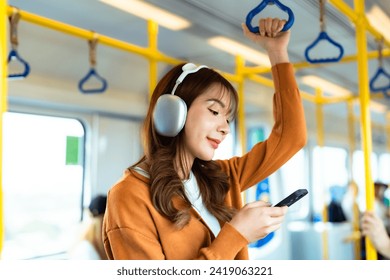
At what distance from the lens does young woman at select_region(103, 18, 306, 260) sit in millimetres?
858

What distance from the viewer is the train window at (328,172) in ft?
17.7

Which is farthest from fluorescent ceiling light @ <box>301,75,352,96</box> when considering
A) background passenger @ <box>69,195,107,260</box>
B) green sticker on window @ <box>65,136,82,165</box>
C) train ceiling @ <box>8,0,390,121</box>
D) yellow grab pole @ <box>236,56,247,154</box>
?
background passenger @ <box>69,195,107,260</box>

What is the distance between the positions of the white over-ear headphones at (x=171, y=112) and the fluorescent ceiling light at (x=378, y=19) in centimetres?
166

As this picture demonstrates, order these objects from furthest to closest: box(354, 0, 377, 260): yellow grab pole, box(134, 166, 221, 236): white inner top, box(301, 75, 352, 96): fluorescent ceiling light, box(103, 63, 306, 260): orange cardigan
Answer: box(301, 75, 352, 96): fluorescent ceiling light < box(354, 0, 377, 260): yellow grab pole < box(134, 166, 221, 236): white inner top < box(103, 63, 306, 260): orange cardigan

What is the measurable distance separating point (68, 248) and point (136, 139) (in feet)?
3.19

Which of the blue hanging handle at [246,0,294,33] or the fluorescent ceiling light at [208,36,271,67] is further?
the fluorescent ceiling light at [208,36,271,67]

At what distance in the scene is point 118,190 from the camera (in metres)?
0.89

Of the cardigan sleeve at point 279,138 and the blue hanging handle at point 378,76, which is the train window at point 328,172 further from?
the cardigan sleeve at point 279,138

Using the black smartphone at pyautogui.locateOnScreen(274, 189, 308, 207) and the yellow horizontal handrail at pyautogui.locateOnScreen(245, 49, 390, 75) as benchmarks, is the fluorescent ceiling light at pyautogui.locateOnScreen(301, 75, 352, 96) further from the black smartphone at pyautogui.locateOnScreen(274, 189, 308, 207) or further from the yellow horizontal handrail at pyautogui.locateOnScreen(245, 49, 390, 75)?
the black smartphone at pyautogui.locateOnScreen(274, 189, 308, 207)

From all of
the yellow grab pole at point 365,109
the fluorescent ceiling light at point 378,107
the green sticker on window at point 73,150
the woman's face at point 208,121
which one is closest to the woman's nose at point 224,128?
the woman's face at point 208,121

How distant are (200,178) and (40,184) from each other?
2061 mm

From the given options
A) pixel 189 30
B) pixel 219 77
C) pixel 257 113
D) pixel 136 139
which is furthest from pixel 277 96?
pixel 257 113

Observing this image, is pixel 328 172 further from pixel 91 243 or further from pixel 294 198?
pixel 294 198

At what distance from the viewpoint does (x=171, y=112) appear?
890mm
